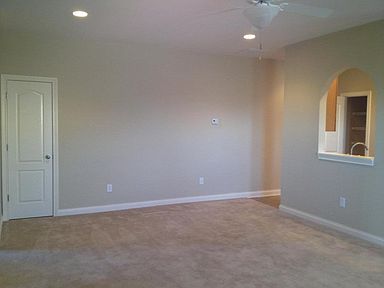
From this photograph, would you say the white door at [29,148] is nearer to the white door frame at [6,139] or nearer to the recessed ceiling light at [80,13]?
the white door frame at [6,139]

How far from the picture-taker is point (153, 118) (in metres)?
5.87

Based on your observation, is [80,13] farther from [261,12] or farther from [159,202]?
[159,202]

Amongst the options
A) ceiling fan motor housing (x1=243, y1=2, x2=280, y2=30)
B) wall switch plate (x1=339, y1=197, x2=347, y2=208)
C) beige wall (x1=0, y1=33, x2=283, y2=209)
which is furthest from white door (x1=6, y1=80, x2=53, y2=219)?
wall switch plate (x1=339, y1=197, x2=347, y2=208)

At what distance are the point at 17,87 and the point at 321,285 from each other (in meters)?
4.54

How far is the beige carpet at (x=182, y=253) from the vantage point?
125 inches

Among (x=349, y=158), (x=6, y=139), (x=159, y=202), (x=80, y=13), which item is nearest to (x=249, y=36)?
(x=349, y=158)

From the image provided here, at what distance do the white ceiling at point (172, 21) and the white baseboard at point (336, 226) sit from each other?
2.58 metres

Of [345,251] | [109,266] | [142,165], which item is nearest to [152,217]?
[142,165]

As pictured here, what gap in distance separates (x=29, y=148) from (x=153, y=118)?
194cm

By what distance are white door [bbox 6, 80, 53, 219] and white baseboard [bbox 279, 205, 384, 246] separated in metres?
3.68

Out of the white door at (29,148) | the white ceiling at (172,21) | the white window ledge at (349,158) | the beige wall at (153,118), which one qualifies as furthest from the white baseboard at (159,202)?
the white ceiling at (172,21)

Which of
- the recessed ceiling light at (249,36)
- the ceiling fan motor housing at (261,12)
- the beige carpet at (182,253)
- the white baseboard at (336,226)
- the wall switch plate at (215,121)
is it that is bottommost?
the beige carpet at (182,253)

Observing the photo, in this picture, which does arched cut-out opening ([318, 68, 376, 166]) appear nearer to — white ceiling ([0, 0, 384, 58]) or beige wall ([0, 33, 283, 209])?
beige wall ([0, 33, 283, 209])

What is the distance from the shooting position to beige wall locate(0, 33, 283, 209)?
529 cm
